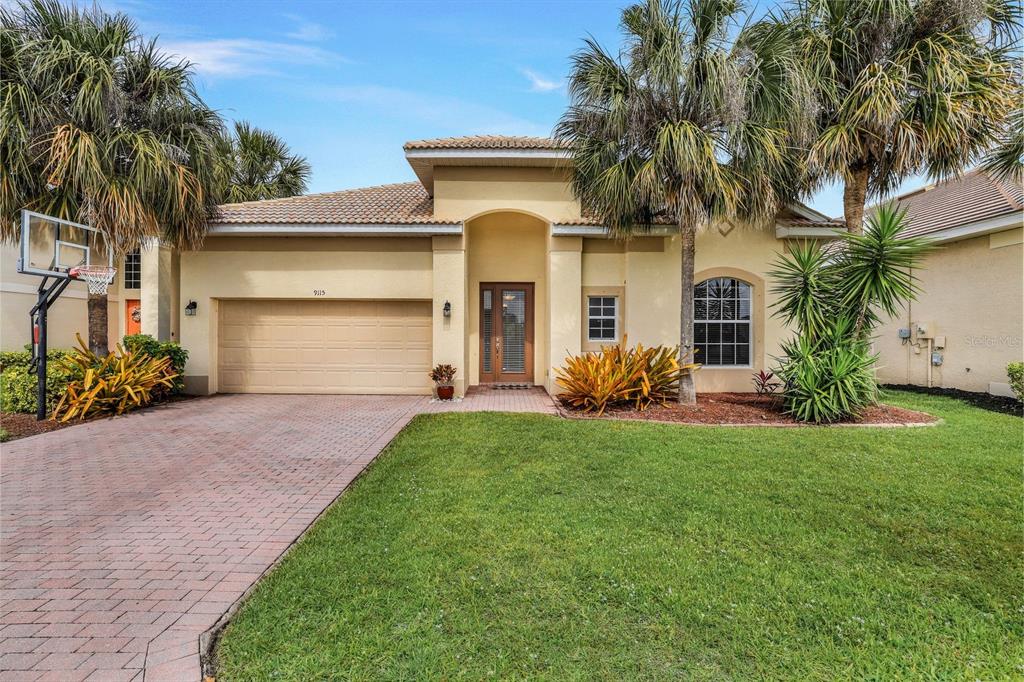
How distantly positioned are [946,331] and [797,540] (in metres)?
12.6

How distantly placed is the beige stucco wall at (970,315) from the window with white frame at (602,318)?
22.4ft

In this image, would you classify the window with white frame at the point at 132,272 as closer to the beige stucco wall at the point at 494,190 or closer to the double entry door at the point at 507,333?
the beige stucco wall at the point at 494,190

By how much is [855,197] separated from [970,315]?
16.2ft

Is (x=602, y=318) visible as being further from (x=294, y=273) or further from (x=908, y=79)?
(x=294, y=273)

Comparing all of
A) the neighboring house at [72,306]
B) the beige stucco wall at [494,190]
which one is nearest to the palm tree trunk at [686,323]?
the beige stucco wall at [494,190]

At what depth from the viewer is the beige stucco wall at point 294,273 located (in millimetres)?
12367

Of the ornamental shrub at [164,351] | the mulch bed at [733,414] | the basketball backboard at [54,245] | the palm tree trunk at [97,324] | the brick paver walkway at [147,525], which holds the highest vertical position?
the basketball backboard at [54,245]

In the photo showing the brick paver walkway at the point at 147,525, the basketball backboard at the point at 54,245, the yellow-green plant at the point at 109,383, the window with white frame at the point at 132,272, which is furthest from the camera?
the window with white frame at the point at 132,272

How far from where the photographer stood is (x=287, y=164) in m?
20.5

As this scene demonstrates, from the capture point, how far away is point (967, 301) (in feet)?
39.8

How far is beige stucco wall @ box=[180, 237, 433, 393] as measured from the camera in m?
12.4

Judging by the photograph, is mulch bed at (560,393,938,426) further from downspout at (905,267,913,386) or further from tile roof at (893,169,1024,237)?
downspout at (905,267,913,386)

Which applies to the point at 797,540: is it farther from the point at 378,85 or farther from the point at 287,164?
the point at 287,164

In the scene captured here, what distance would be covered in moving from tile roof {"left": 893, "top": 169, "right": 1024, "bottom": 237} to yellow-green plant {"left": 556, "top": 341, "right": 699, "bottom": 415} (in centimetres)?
648
